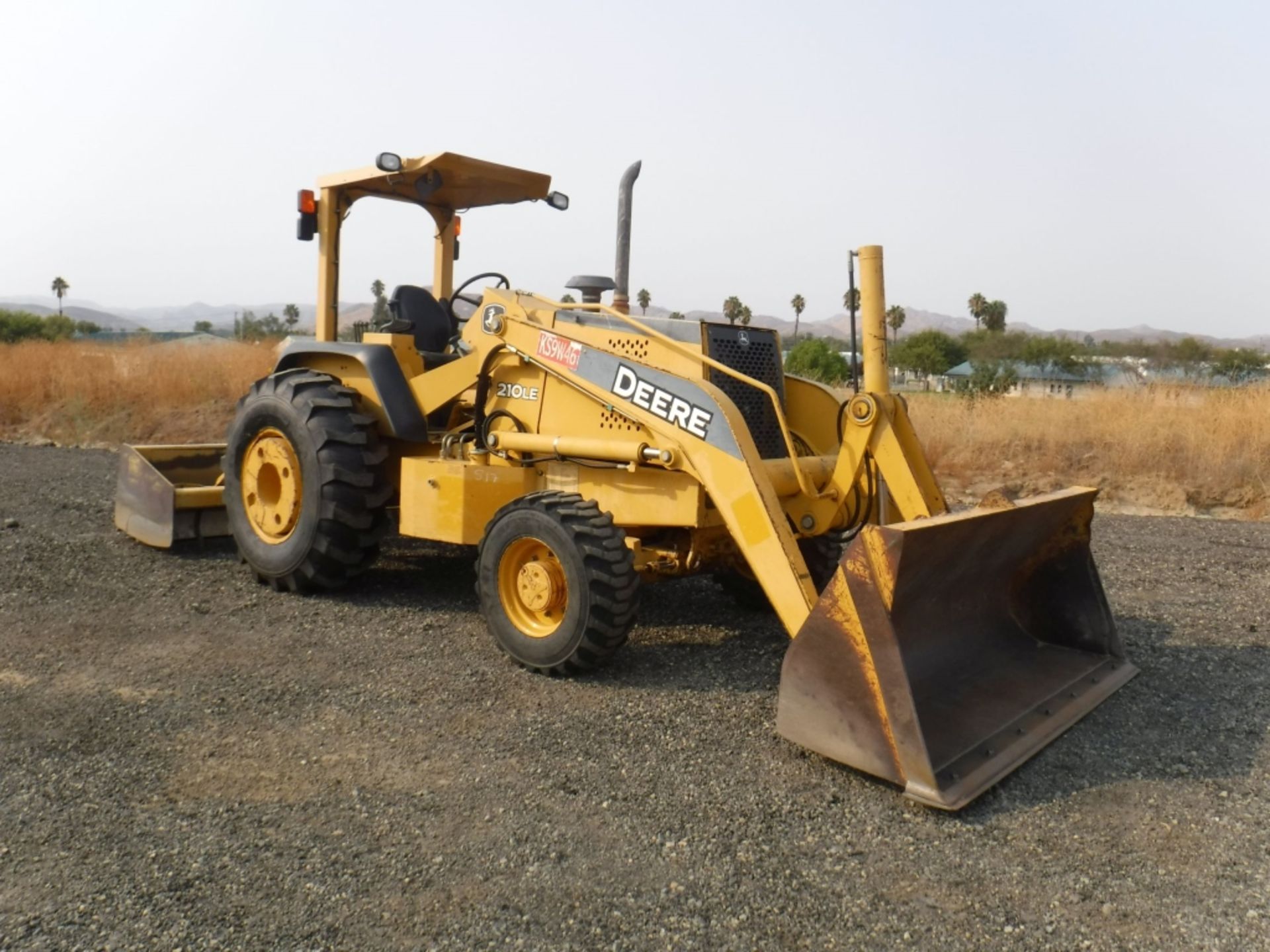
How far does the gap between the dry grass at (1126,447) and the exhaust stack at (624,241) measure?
754 cm

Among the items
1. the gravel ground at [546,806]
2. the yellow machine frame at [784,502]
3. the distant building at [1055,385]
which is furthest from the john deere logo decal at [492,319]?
the distant building at [1055,385]

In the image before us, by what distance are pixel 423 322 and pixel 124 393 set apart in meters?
12.6

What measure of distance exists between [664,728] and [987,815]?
127cm

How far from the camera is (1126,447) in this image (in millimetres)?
12344

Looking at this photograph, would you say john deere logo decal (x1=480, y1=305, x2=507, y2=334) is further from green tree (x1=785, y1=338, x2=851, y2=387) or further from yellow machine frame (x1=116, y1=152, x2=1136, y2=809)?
green tree (x1=785, y1=338, x2=851, y2=387)

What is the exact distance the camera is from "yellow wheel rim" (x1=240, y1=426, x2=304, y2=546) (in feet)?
20.5

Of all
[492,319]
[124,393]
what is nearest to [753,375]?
[492,319]

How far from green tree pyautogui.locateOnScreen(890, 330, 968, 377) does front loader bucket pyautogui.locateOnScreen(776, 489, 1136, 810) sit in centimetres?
4809

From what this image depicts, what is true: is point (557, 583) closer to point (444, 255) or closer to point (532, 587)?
point (532, 587)

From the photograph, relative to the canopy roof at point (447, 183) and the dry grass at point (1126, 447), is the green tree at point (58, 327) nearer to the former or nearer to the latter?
the dry grass at point (1126, 447)

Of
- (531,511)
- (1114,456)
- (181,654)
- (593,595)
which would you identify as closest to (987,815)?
(593,595)

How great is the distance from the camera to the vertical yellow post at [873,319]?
15.4 ft

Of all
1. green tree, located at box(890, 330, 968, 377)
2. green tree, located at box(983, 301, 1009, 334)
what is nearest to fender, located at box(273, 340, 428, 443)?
green tree, located at box(890, 330, 968, 377)

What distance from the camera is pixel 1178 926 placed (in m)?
2.88
